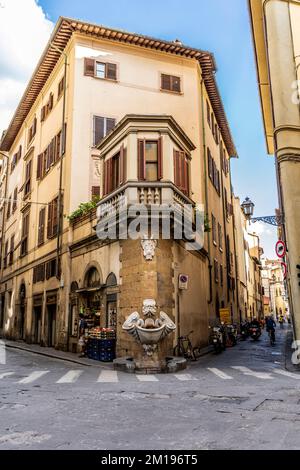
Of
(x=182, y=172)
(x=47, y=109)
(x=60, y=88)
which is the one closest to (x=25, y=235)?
(x=47, y=109)

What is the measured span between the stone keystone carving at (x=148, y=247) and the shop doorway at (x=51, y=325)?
9312mm

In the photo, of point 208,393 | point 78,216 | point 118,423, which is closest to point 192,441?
point 118,423

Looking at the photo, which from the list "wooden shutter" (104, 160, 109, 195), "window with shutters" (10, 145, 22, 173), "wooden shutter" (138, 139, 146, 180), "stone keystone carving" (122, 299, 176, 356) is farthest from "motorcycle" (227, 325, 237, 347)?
"window with shutters" (10, 145, 22, 173)

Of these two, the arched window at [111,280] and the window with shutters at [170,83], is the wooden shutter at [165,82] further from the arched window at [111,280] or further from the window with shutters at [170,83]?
the arched window at [111,280]

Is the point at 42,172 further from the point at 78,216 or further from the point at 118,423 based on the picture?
the point at 118,423

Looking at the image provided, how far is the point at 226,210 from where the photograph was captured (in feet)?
98.4

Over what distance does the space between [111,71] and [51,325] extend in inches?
534

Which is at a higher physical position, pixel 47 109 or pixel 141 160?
pixel 47 109

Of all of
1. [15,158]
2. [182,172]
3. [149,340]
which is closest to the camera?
[149,340]

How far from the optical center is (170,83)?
878 inches

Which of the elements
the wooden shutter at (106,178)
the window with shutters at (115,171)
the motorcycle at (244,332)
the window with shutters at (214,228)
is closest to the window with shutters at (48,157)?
the wooden shutter at (106,178)

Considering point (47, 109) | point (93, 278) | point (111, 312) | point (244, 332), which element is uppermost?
point (47, 109)

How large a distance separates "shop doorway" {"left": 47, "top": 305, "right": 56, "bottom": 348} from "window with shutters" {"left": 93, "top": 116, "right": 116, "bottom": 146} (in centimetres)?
875

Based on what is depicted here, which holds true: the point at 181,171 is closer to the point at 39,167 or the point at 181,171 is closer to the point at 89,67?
the point at 89,67
